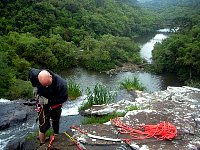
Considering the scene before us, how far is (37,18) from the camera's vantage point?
178 feet

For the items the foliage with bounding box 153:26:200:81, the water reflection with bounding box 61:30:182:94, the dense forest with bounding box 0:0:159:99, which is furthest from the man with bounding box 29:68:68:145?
the foliage with bounding box 153:26:200:81

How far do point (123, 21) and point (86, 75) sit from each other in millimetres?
43061

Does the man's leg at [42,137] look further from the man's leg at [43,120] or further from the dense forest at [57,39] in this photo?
the dense forest at [57,39]

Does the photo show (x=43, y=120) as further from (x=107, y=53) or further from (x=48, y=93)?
(x=107, y=53)

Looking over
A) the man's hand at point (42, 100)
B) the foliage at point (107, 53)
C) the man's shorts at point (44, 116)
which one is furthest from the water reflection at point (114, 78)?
the man's hand at point (42, 100)

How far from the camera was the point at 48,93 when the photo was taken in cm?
653

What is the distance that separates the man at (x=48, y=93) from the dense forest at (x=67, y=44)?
1256 cm

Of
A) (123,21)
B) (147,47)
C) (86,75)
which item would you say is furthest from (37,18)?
(123,21)

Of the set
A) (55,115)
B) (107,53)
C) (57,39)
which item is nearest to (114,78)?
(107,53)

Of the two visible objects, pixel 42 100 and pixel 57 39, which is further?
pixel 57 39

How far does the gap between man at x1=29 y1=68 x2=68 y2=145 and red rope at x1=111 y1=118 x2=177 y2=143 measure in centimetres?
163

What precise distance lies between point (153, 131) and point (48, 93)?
2492 mm

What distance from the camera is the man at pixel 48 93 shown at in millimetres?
6326

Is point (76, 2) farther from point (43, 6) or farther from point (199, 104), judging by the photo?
point (199, 104)
